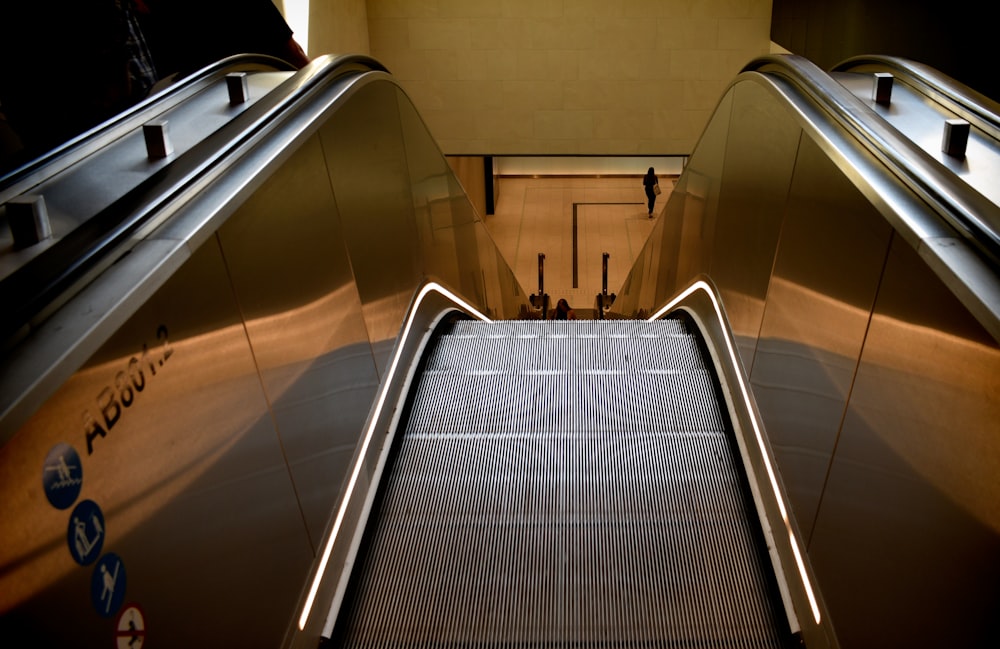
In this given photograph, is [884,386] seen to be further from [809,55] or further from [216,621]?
[809,55]

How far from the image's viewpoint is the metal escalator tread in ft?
9.96

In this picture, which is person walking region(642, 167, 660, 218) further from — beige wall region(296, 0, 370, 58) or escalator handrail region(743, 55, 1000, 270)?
escalator handrail region(743, 55, 1000, 270)

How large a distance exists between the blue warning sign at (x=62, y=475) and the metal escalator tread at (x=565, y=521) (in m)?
1.63

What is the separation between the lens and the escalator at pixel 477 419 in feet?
5.72

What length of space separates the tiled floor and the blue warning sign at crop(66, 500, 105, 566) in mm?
15428

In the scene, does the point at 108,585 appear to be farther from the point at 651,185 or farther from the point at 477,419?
the point at 651,185

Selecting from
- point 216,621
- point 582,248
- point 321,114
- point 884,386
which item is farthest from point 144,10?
point 582,248

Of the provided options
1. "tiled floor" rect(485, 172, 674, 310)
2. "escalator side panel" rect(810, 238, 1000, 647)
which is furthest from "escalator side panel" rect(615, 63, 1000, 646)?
"tiled floor" rect(485, 172, 674, 310)

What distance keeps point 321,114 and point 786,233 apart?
187cm

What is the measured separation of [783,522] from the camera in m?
3.16

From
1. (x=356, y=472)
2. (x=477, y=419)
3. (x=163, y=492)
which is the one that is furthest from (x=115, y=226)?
(x=477, y=419)

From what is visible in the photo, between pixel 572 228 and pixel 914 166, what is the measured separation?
58.1ft

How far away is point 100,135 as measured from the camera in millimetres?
2709

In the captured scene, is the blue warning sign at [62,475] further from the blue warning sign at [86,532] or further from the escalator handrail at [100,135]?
the escalator handrail at [100,135]
